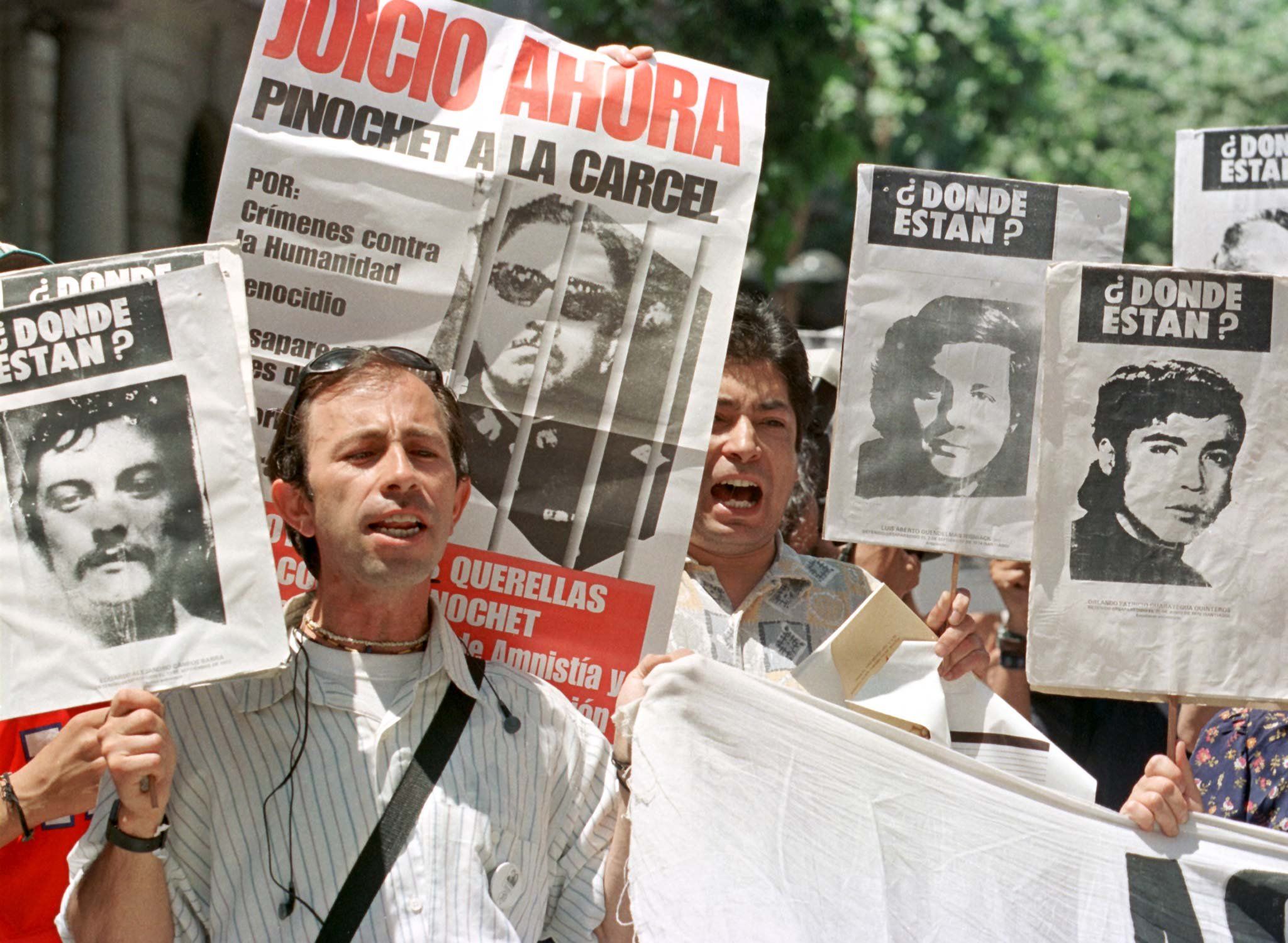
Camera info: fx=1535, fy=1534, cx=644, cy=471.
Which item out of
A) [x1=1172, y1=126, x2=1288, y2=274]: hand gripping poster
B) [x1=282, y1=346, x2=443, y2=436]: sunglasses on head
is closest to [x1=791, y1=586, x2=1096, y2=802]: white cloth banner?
[x1=282, y1=346, x2=443, y2=436]: sunglasses on head

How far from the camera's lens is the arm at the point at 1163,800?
7.82 feet

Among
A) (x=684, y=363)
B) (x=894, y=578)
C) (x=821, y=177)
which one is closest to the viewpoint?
(x=684, y=363)

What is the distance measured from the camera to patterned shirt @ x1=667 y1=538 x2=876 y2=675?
9.35 feet

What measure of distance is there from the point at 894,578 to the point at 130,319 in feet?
6.19

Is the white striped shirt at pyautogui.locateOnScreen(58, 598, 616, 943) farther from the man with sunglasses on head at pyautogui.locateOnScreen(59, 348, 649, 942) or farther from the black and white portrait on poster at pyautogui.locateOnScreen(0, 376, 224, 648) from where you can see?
the black and white portrait on poster at pyautogui.locateOnScreen(0, 376, 224, 648)

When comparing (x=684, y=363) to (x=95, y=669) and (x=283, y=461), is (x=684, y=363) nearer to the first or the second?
(x=283, y=461)

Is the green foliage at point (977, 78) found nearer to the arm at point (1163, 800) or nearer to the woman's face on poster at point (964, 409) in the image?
the woman's face on poster at point (964, 409)

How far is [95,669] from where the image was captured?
2254 mm

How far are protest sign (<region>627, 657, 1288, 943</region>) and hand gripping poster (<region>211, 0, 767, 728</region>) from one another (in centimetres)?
47

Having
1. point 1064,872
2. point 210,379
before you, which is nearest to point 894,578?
point 1064,872

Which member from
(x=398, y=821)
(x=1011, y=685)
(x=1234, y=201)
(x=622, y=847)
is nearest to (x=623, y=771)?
(x=622, y=847)

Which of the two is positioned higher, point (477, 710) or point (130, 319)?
point (130, 319)

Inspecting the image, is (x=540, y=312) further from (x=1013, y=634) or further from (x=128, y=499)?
(x=1013, y=634)

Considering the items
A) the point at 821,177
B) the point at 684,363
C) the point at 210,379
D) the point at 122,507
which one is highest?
the point at 821,177
